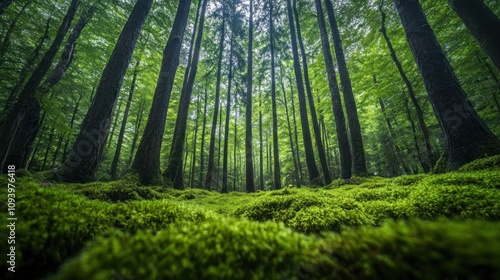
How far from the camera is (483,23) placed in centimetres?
363

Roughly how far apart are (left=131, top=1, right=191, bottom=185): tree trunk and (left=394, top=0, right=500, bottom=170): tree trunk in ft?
22.2

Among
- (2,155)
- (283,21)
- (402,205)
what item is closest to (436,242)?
(402,205)

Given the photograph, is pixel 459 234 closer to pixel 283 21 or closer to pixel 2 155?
pixel 2 155

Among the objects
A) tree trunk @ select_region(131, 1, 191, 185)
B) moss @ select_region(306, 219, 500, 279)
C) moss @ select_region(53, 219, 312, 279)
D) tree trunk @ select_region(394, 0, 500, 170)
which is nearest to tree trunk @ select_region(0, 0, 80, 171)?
tree trunk @ select_region(131, 1, 191, 185)

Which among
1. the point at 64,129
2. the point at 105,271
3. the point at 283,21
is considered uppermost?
the point at 283,21

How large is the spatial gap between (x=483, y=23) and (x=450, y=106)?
169 cm

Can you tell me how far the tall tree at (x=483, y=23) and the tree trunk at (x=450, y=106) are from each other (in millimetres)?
574

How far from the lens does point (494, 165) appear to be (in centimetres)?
288

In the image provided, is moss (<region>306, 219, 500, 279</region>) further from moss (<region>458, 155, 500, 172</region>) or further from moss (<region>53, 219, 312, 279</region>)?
moss (<region>458, 155, 500, 172</region>)

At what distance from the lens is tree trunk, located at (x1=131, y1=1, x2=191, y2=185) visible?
5609 mm

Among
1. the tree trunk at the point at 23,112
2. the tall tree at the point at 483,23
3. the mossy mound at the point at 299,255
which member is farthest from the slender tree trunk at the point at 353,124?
the tree trunk at the point at 23,112

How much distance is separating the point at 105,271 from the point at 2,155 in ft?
26.4

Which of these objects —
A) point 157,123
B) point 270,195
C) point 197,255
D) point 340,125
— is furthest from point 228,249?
point 340,125

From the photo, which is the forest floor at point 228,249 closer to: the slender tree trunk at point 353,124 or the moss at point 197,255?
the moss at point 197,255
